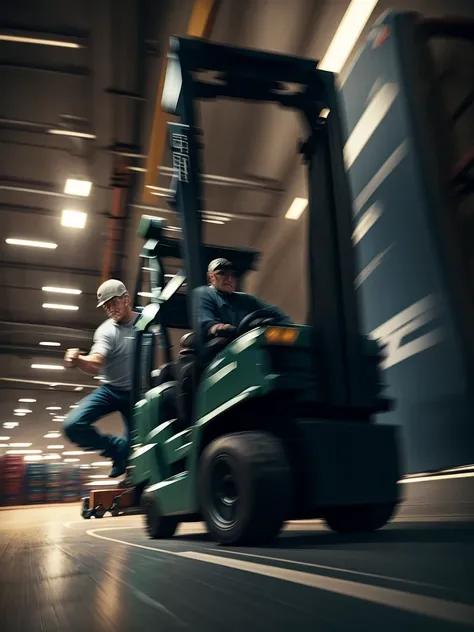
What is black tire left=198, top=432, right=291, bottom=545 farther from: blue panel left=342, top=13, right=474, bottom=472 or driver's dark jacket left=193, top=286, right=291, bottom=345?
blue panel left=342, top=13, right=474, bottom=472

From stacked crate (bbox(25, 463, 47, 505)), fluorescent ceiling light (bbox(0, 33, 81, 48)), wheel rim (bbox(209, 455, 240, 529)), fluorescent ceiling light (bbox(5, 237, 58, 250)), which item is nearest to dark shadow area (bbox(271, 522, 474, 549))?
wheel rim (bbox(209, 455, 240, 529))

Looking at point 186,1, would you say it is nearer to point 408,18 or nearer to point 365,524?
point 408,18

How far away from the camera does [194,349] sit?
136 inches

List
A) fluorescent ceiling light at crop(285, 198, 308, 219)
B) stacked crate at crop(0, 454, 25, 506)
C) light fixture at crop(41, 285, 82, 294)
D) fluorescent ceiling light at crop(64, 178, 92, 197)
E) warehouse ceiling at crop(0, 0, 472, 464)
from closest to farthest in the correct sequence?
warehouse ceiling at crop(0, 0, 472, 464) → fluorescent ceiling light at crop(64, 178, 92, 197) → fluorescent ceiling light at crop(285, 198, 308, 219) → light fixture at crop(41, 285, 82, 294) → stacked crate at crop(0, 454, 25, 506)

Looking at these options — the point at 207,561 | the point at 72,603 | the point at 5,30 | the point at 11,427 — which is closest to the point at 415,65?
the point at 207,561

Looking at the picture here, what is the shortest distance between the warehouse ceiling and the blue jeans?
4329mm

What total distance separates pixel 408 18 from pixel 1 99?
18.7ft

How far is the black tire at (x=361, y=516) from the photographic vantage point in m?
3.44

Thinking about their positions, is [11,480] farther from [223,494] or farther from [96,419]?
[223,494]

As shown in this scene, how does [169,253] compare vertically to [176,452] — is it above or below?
above

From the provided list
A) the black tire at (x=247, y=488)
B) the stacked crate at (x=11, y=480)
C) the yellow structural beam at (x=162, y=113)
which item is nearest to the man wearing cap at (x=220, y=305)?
the black tire at (x=247, y=488)

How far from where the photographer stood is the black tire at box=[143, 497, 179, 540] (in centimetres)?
378

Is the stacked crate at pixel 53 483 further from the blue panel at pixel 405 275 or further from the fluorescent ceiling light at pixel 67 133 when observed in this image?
the blue panel at pixel 405 275

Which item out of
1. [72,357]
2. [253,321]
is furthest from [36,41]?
[253,321]
